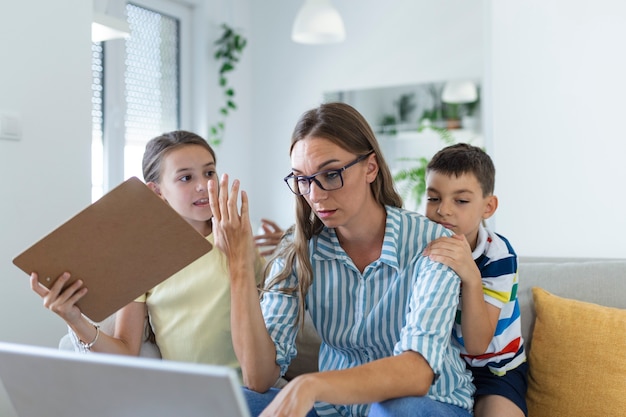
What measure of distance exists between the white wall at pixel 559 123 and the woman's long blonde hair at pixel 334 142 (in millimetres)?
990

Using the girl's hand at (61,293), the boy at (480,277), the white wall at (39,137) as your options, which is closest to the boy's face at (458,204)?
the boy at (480,277)

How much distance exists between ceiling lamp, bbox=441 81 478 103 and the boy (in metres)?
2.74

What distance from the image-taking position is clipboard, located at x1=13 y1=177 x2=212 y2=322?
1.27 meters

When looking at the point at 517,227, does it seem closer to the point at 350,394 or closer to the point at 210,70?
the point at 350,394

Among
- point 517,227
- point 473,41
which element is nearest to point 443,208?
point 517,227

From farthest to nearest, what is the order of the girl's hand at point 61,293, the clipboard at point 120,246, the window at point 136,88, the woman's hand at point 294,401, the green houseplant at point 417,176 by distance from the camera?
the green houseplant at point 417,176 < the window at point 136,88 < the girl's hand at point 61,293 < the clipboard at point 120,246 < the woman's hand at point 294,401

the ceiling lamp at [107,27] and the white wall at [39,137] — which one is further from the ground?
the ceiling lamp at [107,27]

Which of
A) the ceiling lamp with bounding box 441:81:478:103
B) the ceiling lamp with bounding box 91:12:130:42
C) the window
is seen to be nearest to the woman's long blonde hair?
the ceiling lamp with bounding box 91:12:130:42

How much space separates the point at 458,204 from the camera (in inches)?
68.6

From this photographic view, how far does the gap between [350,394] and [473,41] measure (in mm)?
3651

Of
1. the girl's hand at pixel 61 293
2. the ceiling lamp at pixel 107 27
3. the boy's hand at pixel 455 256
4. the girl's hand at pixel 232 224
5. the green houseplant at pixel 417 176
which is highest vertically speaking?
the ceiling lamp at pixel 107 27

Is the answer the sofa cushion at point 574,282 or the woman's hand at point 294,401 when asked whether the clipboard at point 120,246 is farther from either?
the sofa cushion at point 574,282

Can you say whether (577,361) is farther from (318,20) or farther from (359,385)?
(318,20)

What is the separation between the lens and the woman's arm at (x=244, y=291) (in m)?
1.46
